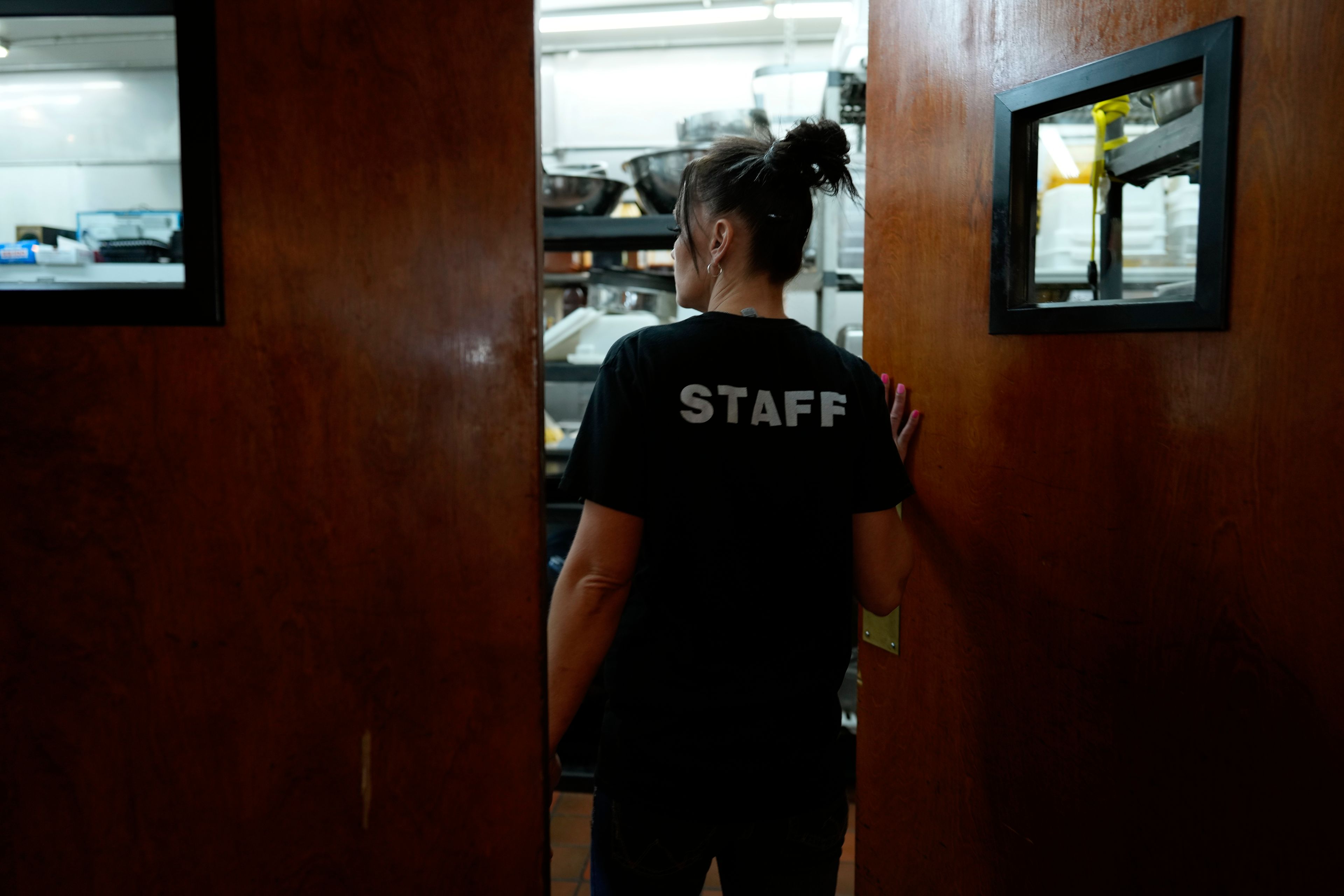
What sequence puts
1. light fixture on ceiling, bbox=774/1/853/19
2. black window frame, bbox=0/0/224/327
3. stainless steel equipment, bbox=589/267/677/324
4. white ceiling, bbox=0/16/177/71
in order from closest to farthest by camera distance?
black window frame, bbox=0/0/224/327 → stainless steel equipment, bbox=589/267/677/324 → light fixture on ceiling, bbox=774/1/853/19 → white ceiling, bbox=0/16/177/71

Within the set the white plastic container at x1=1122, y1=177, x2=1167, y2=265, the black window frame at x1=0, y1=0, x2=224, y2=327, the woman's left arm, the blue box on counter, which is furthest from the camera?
the white plastic container at x1=1122, y1=177, x2=1167, y2=265

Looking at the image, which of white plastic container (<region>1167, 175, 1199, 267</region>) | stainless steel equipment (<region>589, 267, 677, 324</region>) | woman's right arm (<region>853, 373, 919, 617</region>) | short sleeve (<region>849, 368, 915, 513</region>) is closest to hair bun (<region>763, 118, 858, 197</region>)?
short sleeve (<region>849, 368, 915, 513</region>)

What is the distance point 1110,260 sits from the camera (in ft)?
5.84

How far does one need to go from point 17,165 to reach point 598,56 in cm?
323

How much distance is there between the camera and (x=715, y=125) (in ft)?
8.49

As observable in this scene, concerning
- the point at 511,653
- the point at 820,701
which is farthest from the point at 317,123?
the point at 820,701

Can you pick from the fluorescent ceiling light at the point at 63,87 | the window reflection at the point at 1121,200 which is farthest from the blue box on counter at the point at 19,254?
the fluorescent ceiling light at the point at 63,87

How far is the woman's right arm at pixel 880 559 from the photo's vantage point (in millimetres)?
1122

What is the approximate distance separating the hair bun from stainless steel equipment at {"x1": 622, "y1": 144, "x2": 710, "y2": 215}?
53.7 inches

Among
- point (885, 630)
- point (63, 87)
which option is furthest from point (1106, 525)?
point (63, 87)

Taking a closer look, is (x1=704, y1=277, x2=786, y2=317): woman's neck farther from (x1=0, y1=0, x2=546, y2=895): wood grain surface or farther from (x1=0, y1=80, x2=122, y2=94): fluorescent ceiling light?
(x1=0, y1=80, x2=122, y2=94): fluorescent ceiling light

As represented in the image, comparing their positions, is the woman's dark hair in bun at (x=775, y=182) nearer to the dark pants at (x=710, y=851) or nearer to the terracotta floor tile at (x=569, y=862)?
the dark pants at (x=710, y=851)

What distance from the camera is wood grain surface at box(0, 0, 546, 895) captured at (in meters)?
0.88

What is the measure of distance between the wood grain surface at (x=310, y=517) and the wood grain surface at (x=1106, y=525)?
77cm
